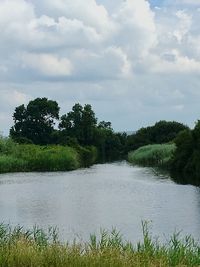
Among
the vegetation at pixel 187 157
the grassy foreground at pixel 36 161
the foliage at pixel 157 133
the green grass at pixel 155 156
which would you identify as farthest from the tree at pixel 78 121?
the vegetation at pixel 187 157

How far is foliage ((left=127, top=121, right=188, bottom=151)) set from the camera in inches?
4168

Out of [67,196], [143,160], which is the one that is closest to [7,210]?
[67,196]

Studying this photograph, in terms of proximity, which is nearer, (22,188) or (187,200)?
(187,200)

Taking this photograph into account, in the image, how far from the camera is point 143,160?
75.9 metres

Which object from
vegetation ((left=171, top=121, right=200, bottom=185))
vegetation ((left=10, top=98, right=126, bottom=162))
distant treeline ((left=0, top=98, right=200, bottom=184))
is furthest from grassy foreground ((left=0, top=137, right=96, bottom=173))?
vegetation ((left=10, top=98, right=126, bottom=162))

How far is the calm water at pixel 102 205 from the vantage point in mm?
22312

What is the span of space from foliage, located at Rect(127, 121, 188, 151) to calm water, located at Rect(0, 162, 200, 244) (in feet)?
201

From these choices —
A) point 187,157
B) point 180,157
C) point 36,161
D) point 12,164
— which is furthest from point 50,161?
point 187,157

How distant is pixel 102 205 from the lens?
29.4 m

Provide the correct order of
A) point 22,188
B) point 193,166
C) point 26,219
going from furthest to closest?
point 193,166 < point 22,188 < point 26,219

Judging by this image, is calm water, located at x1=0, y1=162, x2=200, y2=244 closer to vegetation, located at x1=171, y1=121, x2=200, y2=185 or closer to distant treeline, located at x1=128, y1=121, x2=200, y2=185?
distant treeline, located at x1=128, y1=121, x2=200, y2=185

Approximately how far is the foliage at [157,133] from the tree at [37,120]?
1629 cm

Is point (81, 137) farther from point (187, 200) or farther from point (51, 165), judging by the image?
point (187, 200)

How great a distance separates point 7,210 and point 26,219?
11.6ft
